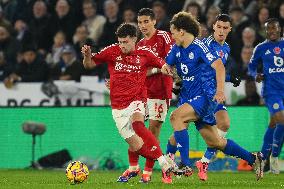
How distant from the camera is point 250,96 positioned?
1572 cm

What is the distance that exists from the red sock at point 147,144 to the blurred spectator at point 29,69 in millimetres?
6123

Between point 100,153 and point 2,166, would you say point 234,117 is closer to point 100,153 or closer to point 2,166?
point 100,153

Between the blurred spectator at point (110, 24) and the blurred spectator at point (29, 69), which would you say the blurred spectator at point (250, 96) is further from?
the blurred spectator at point (29, 69)

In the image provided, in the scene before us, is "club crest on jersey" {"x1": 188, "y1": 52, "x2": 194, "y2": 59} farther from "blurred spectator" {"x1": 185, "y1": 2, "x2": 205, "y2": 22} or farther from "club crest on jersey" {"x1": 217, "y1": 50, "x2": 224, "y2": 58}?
"blurred spectator" {"x1": 185, "y1": 2, "x2": 205, "y2": 22}

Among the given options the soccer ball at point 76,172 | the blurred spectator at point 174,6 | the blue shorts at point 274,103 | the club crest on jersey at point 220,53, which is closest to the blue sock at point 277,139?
the blue shorts at point 274,103

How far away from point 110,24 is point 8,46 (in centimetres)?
240

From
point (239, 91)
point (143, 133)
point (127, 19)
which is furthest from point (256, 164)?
point (127, 19)

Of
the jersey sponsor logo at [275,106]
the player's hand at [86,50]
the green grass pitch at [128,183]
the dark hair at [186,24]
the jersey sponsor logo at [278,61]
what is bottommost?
the green grass pitch at [128,183]

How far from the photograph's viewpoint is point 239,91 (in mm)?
15727

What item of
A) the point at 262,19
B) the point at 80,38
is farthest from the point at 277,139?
the point at 80,38

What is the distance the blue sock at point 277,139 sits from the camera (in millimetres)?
14609

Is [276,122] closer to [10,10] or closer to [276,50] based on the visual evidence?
[276,50]

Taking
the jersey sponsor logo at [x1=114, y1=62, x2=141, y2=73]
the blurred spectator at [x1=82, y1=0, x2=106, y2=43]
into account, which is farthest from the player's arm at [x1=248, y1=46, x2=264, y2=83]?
the blurred spectator at [x1=82, y1=0, x2=106, y2=43]

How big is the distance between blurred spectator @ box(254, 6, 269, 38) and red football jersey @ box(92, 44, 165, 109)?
19.0ft
